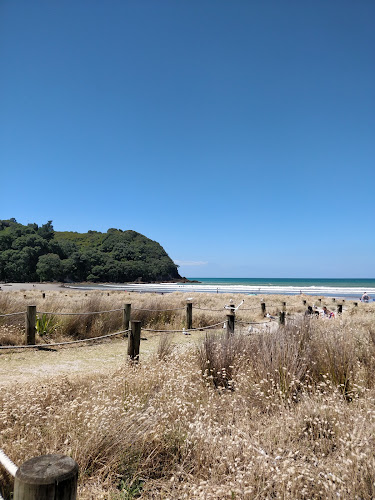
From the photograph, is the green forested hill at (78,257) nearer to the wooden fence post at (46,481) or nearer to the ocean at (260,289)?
the ocean at (260,289)

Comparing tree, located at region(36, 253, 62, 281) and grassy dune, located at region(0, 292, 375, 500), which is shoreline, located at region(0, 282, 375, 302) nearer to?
tree, located at region(36, 253, 62, 281)

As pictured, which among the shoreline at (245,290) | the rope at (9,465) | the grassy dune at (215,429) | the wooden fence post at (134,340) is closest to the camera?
the rope at (9,465)

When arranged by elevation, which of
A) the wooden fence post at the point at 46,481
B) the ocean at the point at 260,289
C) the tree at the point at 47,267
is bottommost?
the ocean at the point at 260,289

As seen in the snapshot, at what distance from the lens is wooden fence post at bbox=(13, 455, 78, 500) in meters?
1.39

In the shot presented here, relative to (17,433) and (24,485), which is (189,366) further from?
(24,485)

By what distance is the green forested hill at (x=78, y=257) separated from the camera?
72387mm

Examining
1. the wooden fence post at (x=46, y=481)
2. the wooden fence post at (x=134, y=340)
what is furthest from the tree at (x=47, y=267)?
the wooden fence post at (x=46, y=481)

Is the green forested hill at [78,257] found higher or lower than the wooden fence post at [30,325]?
higher

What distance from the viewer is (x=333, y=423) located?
3.20 m

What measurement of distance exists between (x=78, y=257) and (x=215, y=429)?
84391 mm

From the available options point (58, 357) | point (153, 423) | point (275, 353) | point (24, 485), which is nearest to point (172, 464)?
point (153, 423)

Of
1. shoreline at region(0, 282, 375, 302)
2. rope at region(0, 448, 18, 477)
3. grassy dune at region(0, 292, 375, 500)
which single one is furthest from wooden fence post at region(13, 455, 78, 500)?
shoreline at region(0, 282, 375, 302)

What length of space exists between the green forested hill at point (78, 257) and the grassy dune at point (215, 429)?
73.9 m

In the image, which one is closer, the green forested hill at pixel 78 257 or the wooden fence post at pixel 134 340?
the wooden fence post at pixel 134 340
